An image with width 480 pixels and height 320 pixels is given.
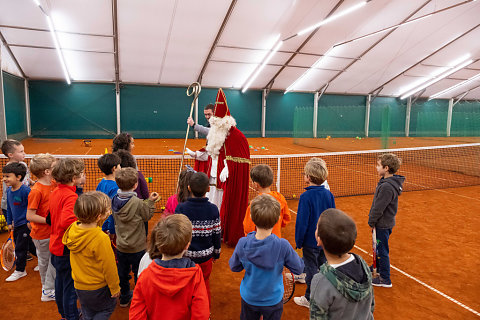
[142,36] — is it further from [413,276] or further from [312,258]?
[413,276]

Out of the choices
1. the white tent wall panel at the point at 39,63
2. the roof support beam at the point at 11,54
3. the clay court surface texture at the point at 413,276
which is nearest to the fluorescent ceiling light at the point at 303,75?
the clay court surface texture at the point at 413,276

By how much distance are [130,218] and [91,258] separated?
69cm

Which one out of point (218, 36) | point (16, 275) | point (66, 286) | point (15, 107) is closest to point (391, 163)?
point (66, 286)

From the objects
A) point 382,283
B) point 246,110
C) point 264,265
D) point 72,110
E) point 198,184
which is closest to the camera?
point 264,265

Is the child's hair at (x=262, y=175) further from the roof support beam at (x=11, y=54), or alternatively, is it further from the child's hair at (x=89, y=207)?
the roof support beam at (x=11, y=54)

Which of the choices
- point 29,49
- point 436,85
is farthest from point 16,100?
point 436,85

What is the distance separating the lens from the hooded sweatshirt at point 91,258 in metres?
2.46

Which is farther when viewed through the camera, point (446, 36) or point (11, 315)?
point (446, 36)

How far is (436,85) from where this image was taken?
27.7 m

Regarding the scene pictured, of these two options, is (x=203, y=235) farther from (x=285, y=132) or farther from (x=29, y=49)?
(x=285, y=132)

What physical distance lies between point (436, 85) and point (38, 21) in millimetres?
29744

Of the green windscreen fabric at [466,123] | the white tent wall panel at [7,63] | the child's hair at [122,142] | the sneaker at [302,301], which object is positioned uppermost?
the white tent wall panel at [7,63]

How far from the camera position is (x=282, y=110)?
27.6 metres

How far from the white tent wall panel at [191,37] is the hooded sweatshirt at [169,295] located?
14.8 m
